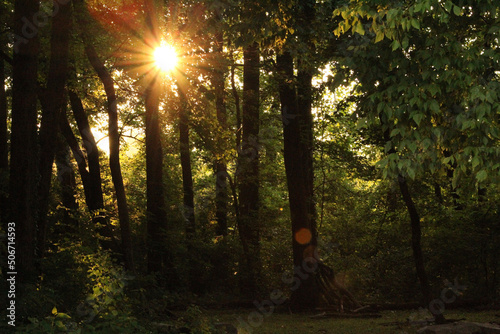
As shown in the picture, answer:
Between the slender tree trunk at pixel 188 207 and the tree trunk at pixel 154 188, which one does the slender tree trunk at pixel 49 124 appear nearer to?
the tree trunk at pixel 154 188

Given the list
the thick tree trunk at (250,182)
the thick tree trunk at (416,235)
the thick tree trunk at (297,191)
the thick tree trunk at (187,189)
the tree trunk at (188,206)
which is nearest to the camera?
the thick tree trunk at (416,235)

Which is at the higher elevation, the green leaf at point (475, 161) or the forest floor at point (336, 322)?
the green leaf at point (475, 161)

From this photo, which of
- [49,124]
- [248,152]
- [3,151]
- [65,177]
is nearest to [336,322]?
[248,152]

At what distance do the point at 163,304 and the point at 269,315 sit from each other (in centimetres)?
494

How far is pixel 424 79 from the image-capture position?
8258mm

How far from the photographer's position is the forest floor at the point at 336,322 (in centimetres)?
1419

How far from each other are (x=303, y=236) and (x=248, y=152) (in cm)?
539

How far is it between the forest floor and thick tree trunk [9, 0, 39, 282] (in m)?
4.57

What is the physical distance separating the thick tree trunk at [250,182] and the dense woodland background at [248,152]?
3.5 inches

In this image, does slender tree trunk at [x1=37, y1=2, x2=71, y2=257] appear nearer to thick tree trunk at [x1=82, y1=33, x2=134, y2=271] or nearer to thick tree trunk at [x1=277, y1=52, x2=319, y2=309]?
thick tree trunk at [x1=82, y1=33, x2=134, y2=271]

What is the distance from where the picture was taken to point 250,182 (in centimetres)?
2131

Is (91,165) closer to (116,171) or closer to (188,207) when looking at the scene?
(116,171)

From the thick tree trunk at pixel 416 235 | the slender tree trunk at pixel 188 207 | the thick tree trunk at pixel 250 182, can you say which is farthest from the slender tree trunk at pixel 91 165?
the thick tree trunk at pixel 416 235

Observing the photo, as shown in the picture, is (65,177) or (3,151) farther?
(65,177)
